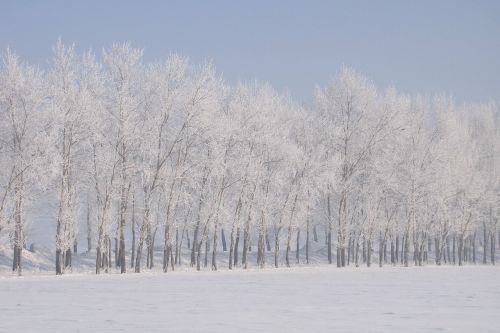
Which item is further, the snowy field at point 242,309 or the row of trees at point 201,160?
the row of trees at point 201,160

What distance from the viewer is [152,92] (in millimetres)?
34844

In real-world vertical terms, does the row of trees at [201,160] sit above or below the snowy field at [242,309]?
above

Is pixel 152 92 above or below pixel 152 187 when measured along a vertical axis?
above

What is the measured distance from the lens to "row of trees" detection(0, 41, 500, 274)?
30.0 m

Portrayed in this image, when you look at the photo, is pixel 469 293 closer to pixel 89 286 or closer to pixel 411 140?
pixel 89 286

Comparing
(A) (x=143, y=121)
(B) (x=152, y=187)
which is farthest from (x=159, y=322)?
(A) (x=143, y=121)

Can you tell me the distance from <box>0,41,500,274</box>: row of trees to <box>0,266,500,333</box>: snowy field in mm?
11235

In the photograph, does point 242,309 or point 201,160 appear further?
point 201,160

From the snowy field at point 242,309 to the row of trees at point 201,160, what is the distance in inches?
442

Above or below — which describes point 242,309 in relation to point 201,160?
below

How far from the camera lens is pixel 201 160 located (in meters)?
36.4

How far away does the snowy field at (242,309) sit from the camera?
11086mm

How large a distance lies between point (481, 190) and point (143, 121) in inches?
1427

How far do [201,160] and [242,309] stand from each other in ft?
74.7
